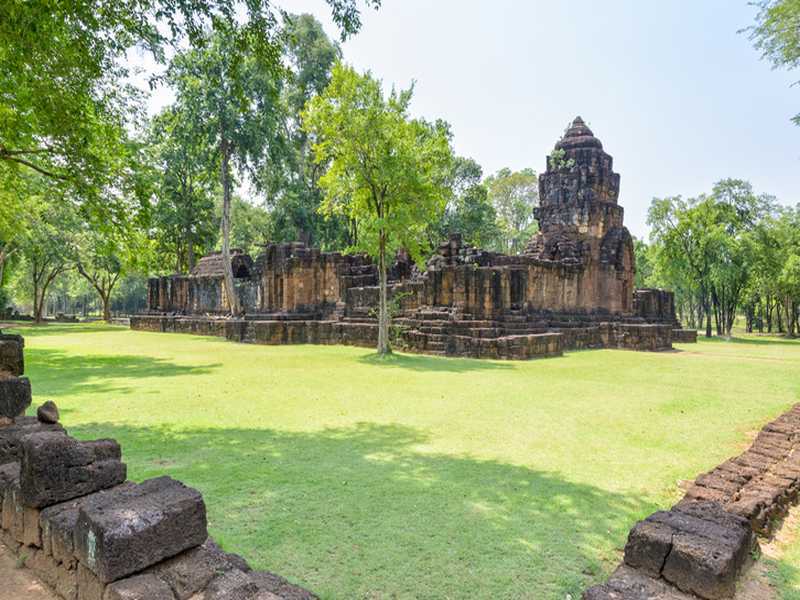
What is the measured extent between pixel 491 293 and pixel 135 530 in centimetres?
1532

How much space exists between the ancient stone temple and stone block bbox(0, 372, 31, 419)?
12306mm

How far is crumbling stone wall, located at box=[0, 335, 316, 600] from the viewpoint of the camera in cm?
220

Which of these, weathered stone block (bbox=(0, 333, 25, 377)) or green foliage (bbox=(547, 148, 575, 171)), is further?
green foliage (bbox=(547, 148, 575, 171))

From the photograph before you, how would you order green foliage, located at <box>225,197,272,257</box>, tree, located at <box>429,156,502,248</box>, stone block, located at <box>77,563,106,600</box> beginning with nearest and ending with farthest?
stone block, located at <box>77,563,106,600</box>
tree, located at <box>429,156,502,248</box>
green foliage, located at <box>225,197,272,257</box>

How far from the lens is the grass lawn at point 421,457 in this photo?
2887mm

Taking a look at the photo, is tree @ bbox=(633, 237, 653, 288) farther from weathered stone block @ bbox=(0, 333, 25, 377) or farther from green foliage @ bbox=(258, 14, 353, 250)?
weathered stone block @ bbox=(0, 333, 25, 377)

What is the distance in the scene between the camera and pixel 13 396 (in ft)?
14.4

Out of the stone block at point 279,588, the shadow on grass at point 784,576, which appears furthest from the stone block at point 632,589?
the stone block at point 279,588

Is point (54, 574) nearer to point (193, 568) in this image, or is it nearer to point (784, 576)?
point (193, 568)

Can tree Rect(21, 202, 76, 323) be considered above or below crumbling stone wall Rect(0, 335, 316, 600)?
above

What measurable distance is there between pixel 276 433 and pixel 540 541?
11.5 feet

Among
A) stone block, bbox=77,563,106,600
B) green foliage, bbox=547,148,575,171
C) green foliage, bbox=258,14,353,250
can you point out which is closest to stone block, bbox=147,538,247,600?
stone block, bbox=77,563,106,600

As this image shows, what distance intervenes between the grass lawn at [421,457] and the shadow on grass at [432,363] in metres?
1.25

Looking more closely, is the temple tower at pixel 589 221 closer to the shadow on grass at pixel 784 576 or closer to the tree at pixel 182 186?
the tree at pixel 182 186
